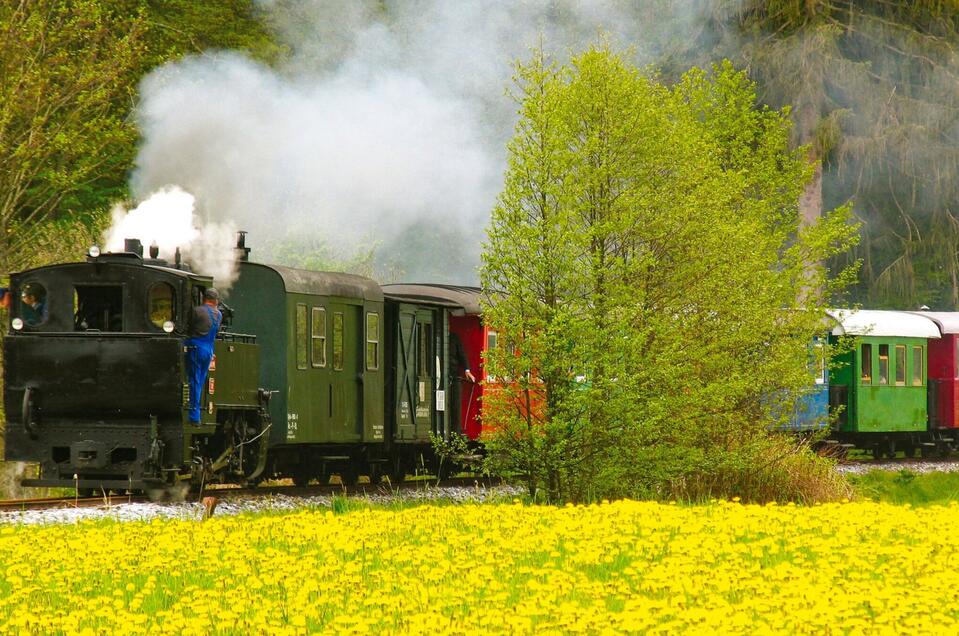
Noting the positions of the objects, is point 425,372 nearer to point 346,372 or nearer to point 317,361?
point 346,372

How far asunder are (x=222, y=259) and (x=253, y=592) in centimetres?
933

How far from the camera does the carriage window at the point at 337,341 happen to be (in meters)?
18.7

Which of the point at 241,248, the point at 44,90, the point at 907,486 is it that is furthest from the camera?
the point at 907,486

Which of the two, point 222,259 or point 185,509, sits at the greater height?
point 222,259

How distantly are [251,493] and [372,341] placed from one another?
2924 mm

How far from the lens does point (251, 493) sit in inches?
695

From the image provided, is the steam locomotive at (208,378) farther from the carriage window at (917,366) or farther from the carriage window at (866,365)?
the carriage window at (917,366)

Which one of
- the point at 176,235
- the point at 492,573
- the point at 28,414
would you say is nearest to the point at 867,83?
the point at 176,235

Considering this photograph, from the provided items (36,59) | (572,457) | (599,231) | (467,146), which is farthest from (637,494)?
(467,146)

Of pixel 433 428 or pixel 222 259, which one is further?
pixel 433 428

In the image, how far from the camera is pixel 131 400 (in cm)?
1533

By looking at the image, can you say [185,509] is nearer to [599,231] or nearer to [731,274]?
[599,231]

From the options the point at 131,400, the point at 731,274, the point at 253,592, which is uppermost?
the point at 731,274

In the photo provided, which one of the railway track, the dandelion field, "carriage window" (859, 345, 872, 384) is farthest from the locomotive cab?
"carriage window" (859, 345, 872, 384)
